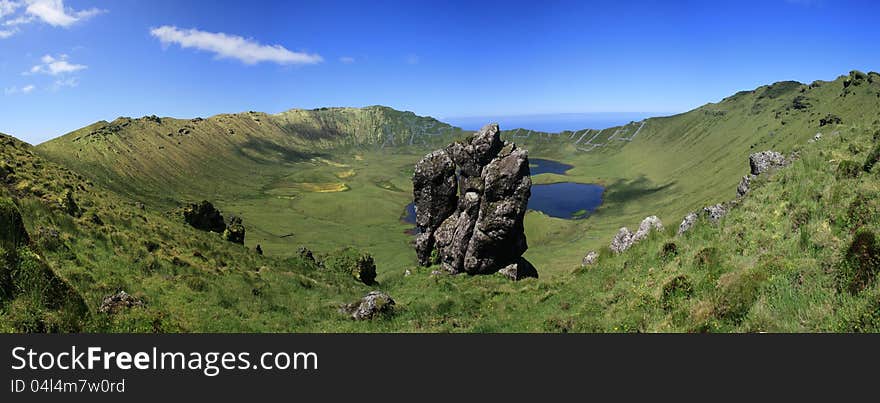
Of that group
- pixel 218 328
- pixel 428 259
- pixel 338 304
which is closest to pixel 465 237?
pixel 428 259

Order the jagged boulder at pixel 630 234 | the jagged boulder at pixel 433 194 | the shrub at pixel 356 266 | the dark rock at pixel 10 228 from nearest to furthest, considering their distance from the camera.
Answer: the dark rock at pixel 10 228 < the jagged boulder at pixel 630 234 < the jagged boulder at pixel 433 194 < the shrub at pixel 356 266

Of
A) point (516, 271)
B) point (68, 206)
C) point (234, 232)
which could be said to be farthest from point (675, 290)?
point (234, 232)

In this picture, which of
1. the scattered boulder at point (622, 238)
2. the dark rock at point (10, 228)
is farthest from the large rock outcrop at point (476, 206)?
the dark rock at point (10, 228)

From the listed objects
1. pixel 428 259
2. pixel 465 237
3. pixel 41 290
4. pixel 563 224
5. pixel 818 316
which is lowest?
pixel 563 224

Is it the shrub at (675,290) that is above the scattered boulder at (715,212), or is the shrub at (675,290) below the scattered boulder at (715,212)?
below

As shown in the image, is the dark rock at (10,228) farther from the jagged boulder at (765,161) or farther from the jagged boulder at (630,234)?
the jagged boulder at (765,161)

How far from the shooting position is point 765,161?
37156 mm

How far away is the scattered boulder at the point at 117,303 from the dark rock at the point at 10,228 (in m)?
3.99

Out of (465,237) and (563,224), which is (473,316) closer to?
(465,237)

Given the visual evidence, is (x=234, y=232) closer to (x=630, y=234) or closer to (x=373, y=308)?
(x=373, y=308)

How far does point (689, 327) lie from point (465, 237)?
39732 mm

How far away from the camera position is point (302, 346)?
1043 cm

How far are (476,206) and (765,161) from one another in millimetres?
32200

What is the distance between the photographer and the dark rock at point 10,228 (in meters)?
15.3
